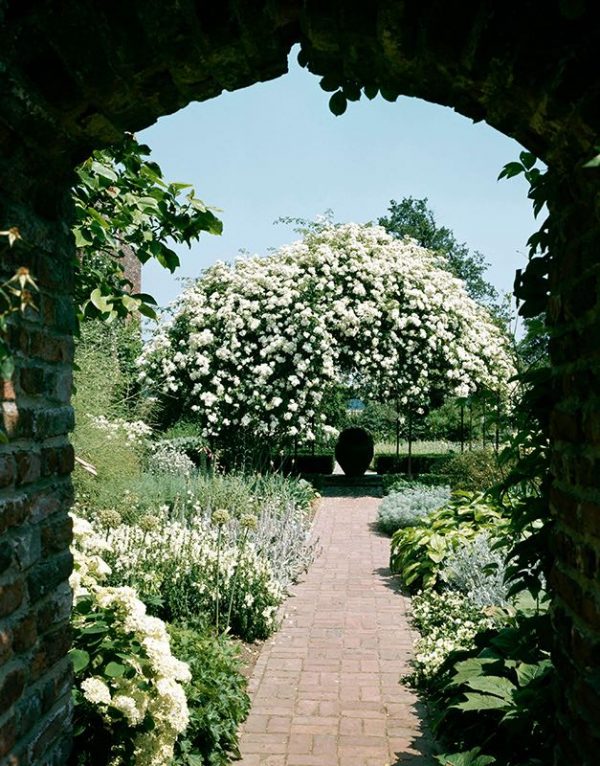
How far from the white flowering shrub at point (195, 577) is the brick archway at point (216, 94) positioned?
9.26 ft

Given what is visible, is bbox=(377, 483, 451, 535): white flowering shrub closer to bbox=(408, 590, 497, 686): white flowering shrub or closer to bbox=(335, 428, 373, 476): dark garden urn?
bbox=(408, 590, 497, 686): white flowering shrub

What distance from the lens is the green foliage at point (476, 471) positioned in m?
9.03

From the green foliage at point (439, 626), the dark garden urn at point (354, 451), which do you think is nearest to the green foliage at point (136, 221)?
the green foliage at point (439, 626)

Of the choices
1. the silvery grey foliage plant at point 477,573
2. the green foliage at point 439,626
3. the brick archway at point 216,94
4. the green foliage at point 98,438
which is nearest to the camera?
the brick archway at point 216,94

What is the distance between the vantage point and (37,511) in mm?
2285

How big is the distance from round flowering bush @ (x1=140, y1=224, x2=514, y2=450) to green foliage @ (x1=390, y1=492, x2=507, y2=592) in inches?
206

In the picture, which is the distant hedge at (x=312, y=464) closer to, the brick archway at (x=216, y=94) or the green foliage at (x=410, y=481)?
the green foliage at (x=410, y=481)

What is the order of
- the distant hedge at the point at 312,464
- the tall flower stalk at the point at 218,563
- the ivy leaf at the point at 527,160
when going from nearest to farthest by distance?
the ivy leaf at the point at 527,160, the tall flower stalk at the point at 218,563, the distant hedge at the point at 312,464

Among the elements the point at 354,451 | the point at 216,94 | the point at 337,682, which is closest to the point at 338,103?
the point at 216,94

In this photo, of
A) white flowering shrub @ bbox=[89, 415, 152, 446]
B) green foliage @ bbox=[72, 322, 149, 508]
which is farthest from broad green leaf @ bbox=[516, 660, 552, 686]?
white flowering shrub @ bbox=[89, 415, 152, 446]

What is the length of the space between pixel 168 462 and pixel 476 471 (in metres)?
4.64

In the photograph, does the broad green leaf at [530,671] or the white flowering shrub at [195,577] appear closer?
the broad green leaf at [530,671]

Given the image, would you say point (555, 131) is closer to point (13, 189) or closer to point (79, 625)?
point (13, 189)

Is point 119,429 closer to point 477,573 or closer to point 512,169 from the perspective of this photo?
point 477,573
